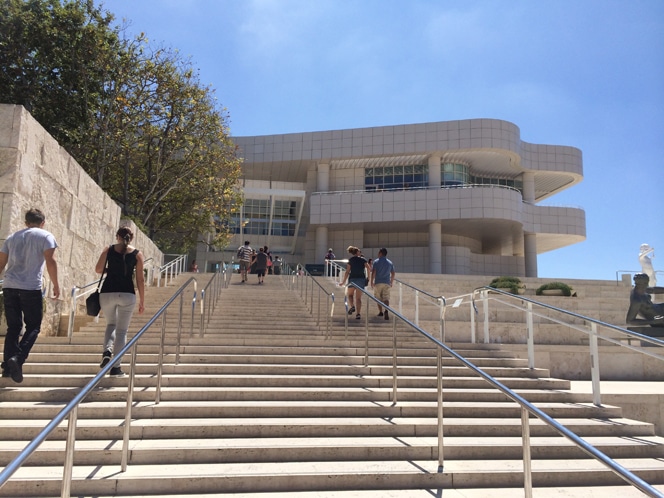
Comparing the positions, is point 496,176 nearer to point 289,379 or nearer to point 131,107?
point 131,107

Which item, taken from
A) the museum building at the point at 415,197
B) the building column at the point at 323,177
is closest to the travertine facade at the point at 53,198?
the museum building at the point at 415,197

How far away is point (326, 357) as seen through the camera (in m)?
7.31

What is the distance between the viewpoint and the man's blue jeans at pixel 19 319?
17.8ft

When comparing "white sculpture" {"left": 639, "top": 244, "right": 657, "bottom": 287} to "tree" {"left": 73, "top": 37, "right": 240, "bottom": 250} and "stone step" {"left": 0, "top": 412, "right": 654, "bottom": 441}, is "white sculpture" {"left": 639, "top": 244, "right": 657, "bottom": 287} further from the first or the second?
"tree" {"left": 73, "top": 37, "right": 240, "bottom": 250}

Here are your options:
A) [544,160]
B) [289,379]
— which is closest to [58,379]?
[289,379]

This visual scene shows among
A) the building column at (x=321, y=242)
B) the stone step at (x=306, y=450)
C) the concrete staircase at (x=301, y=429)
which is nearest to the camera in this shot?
the concrete staircase at (x=301, y=429)

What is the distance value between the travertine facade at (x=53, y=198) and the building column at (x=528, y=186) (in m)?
35.5

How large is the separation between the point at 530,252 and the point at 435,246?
8.01 m

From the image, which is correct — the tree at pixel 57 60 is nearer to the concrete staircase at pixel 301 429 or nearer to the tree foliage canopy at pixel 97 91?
the tree foliage canopy at pixel 97 91

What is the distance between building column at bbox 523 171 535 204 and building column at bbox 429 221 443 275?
849cm

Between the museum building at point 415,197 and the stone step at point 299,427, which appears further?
the museum building at point 415,197

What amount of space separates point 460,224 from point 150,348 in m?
33.5

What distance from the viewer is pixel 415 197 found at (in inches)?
1475

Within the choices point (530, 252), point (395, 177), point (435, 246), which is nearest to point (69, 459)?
point (435, 246)
